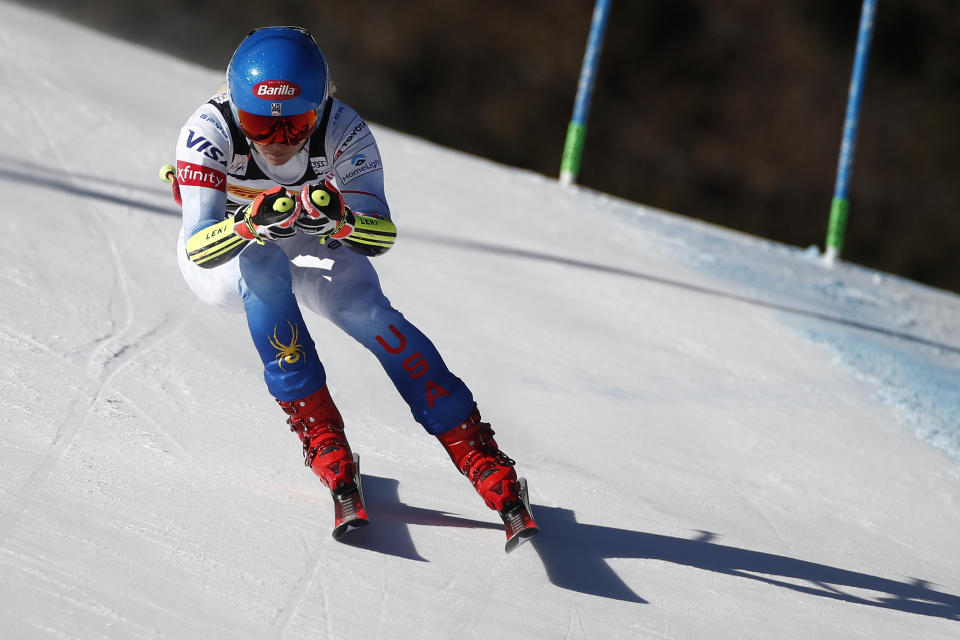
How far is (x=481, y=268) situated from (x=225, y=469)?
116 inches

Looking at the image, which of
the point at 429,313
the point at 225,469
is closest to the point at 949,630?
the point at 225,469

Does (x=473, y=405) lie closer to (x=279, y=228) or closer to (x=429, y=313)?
(x=279, y=228)

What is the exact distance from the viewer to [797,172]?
17.7m

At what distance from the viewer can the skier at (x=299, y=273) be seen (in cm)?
273

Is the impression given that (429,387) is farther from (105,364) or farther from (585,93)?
(585,93)

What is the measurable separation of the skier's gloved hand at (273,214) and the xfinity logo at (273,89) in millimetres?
323

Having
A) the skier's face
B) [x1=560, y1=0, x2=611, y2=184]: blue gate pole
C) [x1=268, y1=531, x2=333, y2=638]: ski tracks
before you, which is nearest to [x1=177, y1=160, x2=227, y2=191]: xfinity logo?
the skier's face

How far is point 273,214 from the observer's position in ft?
8.25

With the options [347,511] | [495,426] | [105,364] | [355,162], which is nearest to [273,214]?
[355,162]

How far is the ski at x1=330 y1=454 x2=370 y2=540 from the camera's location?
8.93 ft

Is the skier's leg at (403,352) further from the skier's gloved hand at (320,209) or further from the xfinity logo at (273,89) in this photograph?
the xfinity logo at (273,89)

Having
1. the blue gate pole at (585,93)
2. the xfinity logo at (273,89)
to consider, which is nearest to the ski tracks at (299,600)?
the xfinity logo at (273,89)

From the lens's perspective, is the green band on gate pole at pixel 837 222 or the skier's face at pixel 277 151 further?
the green band on gate pole at pixel 837 222

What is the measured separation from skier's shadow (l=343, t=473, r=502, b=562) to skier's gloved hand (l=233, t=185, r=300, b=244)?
2.76ft
